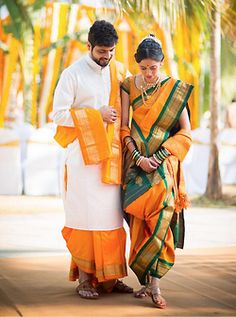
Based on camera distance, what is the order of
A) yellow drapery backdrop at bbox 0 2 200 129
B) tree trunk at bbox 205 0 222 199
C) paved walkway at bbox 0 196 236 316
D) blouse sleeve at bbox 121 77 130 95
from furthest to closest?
yellow drapery backdrop at bbox 0 2 200 129, tree trunk at bbox 205 0 222 199, blouse sleeve at bbox 121 77 130 95, paved walkway at bbox 0 196 236 316

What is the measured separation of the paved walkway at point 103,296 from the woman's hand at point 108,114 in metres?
1.11

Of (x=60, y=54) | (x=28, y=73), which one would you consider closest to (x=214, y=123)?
(x=28, y=73)

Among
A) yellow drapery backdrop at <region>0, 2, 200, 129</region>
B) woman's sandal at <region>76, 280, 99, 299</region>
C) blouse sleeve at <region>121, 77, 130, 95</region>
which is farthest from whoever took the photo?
yellow drapery backdrop at <region>0, 2, 200, 129</region>

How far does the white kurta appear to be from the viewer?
4.36m

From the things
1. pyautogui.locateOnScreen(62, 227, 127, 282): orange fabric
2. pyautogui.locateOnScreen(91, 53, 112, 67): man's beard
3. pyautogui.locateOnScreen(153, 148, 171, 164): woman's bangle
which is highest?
pyautogui.locateOnScreen(91, 53, 112, 67): man's beard

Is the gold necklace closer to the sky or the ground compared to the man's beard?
closer to the ground

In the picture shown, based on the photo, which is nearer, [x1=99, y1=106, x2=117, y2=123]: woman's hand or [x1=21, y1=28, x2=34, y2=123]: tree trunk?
[x1=99, y1=106, x2=117, y2=123]: woman's hand

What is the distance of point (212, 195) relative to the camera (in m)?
10.9

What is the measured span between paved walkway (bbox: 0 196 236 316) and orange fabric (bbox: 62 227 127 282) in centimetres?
17

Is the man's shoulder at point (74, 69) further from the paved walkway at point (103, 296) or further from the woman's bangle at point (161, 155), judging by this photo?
the paved walkway at point (103, 296)

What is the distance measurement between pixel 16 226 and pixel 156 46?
13.3 feet

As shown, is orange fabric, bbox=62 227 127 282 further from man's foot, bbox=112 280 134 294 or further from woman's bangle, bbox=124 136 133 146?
woman's bangle, bbox=124 136 133 146

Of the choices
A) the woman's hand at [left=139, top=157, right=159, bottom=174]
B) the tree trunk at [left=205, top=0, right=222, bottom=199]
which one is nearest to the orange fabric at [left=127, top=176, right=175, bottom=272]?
the woman's hand at [left=139, top=157, right=159, bottom=174]

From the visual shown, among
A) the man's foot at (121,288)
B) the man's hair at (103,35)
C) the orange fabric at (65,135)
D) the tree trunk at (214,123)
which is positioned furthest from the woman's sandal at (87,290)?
the tree trunk at (214,123)
